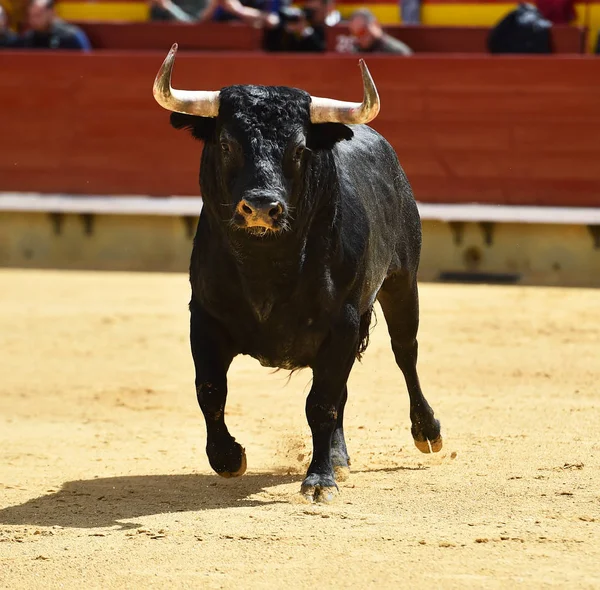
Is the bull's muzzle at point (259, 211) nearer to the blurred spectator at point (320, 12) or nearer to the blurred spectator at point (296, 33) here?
the blurred spectator at point (320, 12)

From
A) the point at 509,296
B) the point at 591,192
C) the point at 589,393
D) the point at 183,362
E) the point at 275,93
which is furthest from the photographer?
the point at 591,192

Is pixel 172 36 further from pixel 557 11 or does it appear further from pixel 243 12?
pixel 557 11

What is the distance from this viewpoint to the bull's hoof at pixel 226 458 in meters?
4.14

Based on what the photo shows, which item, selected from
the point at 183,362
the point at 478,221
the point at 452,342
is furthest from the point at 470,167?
the point at 183,362

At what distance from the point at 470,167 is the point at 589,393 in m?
4.36

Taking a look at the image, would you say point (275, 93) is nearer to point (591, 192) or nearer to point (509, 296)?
point (509, 296)

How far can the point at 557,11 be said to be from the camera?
10594mm

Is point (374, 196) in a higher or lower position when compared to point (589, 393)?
higher

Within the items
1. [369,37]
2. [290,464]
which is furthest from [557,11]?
[290,464]

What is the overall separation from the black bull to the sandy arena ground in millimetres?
290

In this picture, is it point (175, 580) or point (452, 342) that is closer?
point (175, 580)

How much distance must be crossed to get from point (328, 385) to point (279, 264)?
40cm

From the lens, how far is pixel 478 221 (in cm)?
1002

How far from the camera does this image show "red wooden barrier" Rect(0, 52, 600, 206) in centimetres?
999
